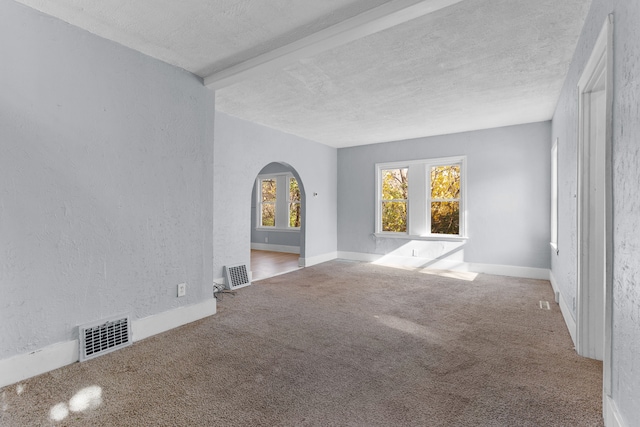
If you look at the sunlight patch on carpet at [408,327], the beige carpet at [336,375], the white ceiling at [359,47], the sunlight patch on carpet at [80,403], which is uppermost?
the white ceiling at [359,47]

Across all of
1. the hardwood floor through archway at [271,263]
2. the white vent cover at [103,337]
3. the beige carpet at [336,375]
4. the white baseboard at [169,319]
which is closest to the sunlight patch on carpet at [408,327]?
the beige carpet at [336,375]

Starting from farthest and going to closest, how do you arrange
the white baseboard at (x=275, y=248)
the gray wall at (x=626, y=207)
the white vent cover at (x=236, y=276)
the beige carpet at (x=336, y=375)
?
the white baseboard at (x=275, y=248) < the white vent cover at (x=236, y=276) < the beige carpet at (x=336, y=375) < the gray wall at (x=626, y=207)

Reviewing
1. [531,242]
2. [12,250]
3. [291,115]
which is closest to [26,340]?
[12,250]

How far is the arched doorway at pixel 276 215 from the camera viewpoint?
815cm

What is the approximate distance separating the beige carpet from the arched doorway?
15.1 feet

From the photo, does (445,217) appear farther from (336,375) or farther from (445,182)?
(336,375)

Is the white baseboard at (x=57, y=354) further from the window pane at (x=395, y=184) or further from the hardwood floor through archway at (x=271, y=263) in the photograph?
the window pane at (x=395, y=184)

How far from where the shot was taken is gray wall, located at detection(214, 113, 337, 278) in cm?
448

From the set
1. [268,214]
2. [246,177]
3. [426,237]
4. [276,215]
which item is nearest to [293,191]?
[276,215]

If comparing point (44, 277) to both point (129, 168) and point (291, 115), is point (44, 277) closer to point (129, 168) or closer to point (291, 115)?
point (129, 168)

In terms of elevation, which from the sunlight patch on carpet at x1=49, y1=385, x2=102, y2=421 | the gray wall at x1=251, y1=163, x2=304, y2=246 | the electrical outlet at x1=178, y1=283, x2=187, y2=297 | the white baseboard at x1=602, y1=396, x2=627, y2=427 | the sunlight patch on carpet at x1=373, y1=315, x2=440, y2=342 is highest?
the gray wall at x1=251, y1=163, x2=304, y2=246

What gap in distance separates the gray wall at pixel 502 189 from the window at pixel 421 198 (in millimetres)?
173

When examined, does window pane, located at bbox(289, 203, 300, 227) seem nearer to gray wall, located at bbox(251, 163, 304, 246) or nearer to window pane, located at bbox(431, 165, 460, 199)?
gray wall, located at bbox(251, 163, 304, 246)

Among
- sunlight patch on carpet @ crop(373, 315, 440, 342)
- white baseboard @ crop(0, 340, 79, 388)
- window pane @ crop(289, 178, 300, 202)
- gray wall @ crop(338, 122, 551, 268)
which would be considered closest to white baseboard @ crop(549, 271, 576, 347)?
sunlight patch on carpet @ crop(373, 315, 440, 342)
